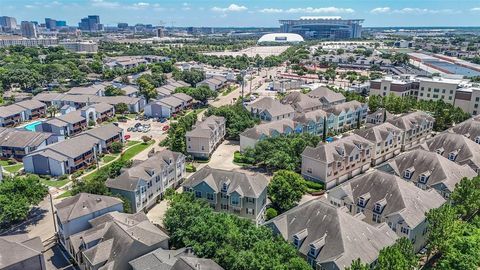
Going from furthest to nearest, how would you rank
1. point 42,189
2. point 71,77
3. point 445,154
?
point 71,77 → point 445,154 → point 42,189

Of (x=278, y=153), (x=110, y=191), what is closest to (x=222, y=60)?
(x=278, y=153)

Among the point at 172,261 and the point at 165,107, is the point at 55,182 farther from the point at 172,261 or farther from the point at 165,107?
the point at 165,107

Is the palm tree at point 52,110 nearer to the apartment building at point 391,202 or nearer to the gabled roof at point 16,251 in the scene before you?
the gabled roof at point 16,251

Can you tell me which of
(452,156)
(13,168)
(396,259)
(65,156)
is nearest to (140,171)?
(65,156)

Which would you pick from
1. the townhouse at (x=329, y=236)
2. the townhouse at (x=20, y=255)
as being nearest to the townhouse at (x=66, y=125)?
the townhouse at (x=20, y=255)

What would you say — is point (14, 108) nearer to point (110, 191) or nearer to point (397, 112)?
point (110, 191)

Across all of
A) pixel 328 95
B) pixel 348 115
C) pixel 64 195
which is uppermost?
pixel 328 95
